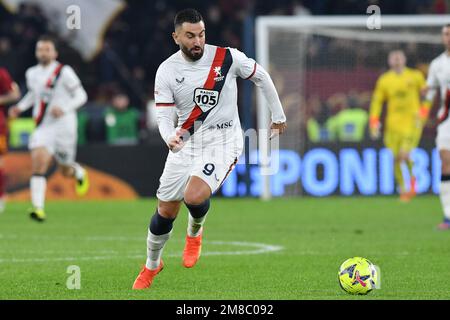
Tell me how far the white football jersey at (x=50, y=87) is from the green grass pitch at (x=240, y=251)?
1.49m

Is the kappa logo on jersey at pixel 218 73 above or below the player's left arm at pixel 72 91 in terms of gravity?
above

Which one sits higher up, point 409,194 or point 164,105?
point 164,105

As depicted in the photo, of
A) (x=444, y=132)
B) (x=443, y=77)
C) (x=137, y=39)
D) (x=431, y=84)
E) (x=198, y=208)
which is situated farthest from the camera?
(x=137, y=39)

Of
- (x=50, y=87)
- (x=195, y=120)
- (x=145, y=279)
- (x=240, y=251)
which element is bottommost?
(x=240, y=251)

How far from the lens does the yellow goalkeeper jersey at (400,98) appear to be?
1938cm

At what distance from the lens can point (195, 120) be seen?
29.8ft

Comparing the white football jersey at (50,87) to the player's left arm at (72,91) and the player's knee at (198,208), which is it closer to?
the player's left arm at (72,91)

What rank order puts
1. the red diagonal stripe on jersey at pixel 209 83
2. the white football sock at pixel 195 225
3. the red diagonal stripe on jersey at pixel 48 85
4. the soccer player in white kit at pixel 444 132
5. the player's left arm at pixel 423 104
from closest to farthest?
1. the red diagonal stripe on jersey at pixel 209 83
2. the white football sock at pixel 195 225
3. the soccer player in white kit at pixel 444 132
4. the player's left arm at pixel 423 104
5. the red diagonal stripe on jersey at pixel 48 85

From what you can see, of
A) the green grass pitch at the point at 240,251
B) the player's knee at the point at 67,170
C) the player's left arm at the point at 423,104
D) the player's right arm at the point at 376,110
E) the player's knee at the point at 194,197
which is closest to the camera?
the green grass pitch at the point at 240,251

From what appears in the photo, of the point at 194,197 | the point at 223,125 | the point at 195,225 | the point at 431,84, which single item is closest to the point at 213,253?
the point at 195,225

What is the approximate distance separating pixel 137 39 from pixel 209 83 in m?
15.5

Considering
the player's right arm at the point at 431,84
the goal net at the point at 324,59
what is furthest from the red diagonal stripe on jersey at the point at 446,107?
the goal net at the point at 324,59

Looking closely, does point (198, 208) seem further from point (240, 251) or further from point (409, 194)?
point (409, 194)

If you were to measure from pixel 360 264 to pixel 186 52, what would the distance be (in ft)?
6.95
